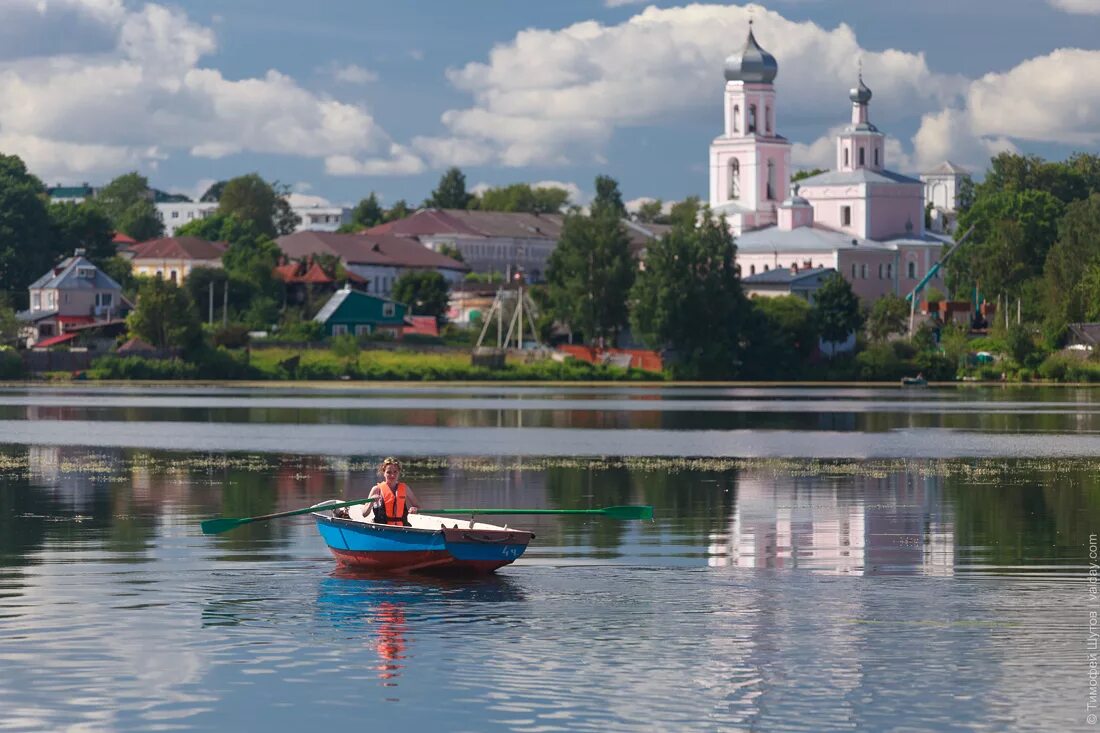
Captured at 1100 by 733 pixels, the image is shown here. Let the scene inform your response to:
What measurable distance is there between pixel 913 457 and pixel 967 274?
113 metres

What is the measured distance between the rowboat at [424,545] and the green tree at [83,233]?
132 metres

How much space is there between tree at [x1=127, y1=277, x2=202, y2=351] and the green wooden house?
16967 millimetres

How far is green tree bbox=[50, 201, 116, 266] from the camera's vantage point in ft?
515

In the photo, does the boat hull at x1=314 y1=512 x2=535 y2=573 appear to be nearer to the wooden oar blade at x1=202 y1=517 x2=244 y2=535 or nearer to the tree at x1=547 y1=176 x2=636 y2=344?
the wooden oar blade at x1=202 y1=517 x2=244 y2=535

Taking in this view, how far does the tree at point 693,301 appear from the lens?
392ft

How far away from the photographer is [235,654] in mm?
22250

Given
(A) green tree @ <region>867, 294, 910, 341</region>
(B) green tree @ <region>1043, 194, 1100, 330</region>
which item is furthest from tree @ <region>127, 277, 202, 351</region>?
(B) green tree @ <region>1043, 194, 1100, 330</region>

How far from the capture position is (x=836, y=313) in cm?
12862

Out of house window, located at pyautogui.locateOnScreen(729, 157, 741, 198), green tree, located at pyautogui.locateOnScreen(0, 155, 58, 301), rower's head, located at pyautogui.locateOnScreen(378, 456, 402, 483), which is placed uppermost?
house window, located at pyautogui.locateOnScreen(729, 157, 741, 198)

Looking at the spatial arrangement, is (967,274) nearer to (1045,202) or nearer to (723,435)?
(1045,202)

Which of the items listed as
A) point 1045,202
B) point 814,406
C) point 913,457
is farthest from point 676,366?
point 913,457

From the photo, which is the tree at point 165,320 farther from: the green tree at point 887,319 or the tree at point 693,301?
the green tree at point 887,319

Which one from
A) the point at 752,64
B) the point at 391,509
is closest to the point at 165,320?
the point at 752,64

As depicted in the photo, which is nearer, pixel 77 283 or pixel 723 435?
pixel 723 435
